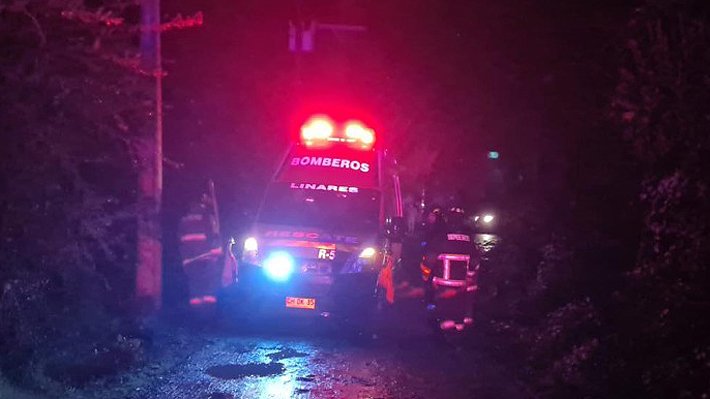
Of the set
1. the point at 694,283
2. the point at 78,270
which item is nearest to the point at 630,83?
the point at 694,283

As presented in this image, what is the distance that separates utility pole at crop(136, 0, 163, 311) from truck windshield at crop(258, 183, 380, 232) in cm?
162

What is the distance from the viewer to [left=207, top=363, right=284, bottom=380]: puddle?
25.1ft

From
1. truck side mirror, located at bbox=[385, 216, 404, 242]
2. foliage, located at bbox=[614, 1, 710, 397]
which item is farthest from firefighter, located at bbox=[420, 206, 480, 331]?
foliage, located at bbox=[614, 1, 710, 397]

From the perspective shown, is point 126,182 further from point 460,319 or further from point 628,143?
point 628,143

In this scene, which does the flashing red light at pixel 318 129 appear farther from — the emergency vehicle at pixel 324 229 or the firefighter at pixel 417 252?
the firefighter at pixel 417 252

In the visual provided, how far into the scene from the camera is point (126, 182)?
9.38 m

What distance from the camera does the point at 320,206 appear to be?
10.7 meters

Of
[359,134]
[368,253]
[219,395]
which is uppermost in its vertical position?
[359,134]

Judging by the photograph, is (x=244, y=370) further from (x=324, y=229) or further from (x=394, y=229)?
(x=394, y=229)

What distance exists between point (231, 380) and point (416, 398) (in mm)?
1796

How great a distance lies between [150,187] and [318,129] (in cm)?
285

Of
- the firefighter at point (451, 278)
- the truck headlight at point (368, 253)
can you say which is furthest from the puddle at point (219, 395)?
the firefighter at point (451, 278)

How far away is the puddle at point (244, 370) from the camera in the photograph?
25.1 ft

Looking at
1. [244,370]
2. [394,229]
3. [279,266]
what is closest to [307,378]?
[244,370]
